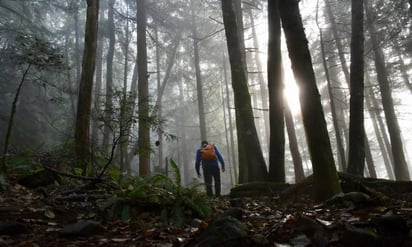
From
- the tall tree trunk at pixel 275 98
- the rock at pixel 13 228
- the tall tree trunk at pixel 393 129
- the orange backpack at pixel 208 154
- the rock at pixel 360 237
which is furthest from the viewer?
the tall tree trunk at pixel 393 129

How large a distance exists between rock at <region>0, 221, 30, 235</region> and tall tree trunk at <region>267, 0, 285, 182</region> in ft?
17.1

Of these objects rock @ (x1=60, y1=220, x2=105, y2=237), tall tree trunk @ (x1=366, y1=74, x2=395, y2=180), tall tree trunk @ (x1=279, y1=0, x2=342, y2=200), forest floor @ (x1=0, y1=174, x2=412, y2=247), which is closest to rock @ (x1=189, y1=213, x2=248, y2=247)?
forest floor @ (x1=0, y1=174, x2=412, y2=247)

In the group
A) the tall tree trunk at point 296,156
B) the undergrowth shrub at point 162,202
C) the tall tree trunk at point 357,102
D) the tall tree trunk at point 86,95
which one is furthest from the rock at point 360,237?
the tall tree trunk at point 296,156

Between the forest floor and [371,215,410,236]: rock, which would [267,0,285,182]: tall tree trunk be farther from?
[371,215,410,236]: rock

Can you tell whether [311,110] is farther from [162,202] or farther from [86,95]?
[86,95]

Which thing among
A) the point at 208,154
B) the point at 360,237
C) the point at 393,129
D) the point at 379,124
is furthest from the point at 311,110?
the point at 379,124

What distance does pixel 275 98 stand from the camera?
23.9 ft

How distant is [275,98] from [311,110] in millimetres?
2917

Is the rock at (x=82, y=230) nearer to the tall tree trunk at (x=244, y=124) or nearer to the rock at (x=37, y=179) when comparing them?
the rock at (x=37, y=179)

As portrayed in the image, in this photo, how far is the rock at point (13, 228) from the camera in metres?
2.88

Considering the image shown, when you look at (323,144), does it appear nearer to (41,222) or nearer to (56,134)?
(41,222)

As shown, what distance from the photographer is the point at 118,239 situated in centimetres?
292

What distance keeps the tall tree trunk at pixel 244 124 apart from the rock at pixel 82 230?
486 centimetres

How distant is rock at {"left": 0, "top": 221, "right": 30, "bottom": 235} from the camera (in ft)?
9.45
